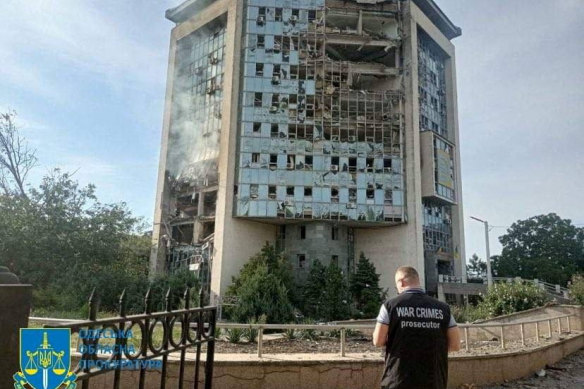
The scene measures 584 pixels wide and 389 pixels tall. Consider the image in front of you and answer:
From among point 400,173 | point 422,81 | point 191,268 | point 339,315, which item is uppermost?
point 422,81

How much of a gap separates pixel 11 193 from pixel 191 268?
15.9 meters

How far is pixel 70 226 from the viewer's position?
2900 cm

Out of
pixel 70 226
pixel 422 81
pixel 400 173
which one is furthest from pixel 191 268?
pixel 422 81

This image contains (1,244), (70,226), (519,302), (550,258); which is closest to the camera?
(519,302)

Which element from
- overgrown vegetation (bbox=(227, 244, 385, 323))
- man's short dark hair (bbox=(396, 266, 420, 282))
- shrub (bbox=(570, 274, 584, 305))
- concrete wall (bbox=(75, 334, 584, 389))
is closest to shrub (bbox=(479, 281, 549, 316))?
shrub (bbox=(570, 274, 584, 305))

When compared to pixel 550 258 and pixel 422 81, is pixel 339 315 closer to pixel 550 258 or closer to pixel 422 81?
pixel 422 81

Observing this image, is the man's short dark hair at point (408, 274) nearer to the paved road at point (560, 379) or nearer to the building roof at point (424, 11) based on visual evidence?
the paved road at point (560, 379)

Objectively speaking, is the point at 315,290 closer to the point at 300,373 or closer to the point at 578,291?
the point at 578,291

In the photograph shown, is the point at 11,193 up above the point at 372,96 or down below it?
below

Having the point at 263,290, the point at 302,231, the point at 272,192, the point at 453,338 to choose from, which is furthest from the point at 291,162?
the point at 453,338

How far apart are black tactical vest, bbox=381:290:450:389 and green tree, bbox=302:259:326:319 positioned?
101 feet

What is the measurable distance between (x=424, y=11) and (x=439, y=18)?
267 centimetres

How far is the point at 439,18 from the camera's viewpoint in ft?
172

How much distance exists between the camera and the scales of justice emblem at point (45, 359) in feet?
7.94
